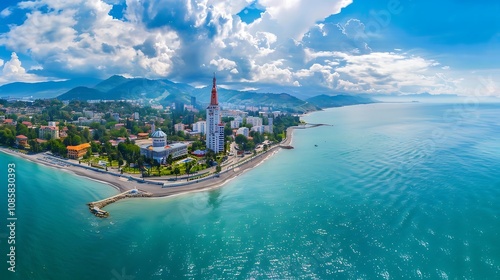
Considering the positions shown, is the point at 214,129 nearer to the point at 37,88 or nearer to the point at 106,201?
the point at 106,201

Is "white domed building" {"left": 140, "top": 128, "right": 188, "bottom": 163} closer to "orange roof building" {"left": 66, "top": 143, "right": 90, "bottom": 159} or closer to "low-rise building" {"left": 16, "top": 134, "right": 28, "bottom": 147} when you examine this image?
"orange roof building" {"left": 66, "top": 143, "right": 90, "bottom": 159}

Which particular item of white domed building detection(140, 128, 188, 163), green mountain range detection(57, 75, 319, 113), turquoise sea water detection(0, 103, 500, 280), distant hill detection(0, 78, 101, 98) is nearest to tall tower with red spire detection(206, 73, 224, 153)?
white domed building detection(140, 128, 188, 163)

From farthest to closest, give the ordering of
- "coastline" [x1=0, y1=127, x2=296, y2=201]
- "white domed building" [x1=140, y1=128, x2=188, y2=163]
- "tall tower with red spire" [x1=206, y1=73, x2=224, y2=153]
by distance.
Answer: "tall tower with red spire" [x1=206, y1=73, x2=224, y2=153], "white domed building" [x1=140, y1=128, x2=188, y2=163], "coastline" [x1=0, y1=127, x2=296, y2=201]

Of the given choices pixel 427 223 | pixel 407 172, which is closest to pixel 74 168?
pixel 427 223

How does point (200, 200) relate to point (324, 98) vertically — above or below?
below

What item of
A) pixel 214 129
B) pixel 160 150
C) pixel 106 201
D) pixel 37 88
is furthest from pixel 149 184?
pixel 37 88

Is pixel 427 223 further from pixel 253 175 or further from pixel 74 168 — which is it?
pixel 74 168

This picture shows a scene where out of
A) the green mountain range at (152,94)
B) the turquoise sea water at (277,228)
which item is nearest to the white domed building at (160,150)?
the turquoise sea water at (277,228)
